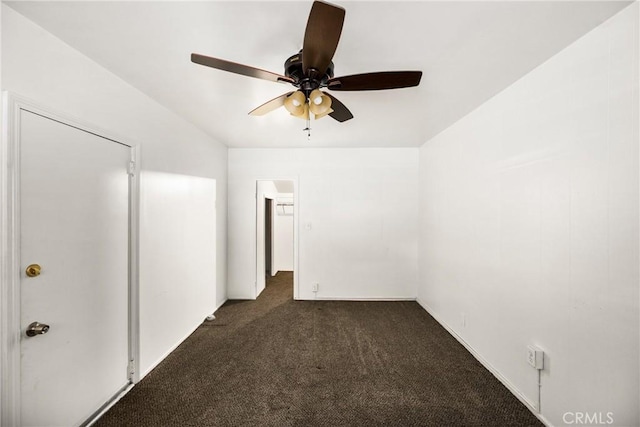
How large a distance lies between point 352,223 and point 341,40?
9.17 ft

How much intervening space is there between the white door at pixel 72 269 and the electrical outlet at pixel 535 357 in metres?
2.94

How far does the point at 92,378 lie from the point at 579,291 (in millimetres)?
3053

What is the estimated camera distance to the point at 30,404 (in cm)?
134

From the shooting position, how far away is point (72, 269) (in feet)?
5.08

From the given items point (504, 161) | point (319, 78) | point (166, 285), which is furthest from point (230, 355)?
point (504, 161)

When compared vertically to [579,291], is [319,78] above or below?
above

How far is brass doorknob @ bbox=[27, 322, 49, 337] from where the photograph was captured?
132 cm

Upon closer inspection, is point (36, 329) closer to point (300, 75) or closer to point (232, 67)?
point (232, 67)

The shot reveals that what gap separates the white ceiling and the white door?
566 mm

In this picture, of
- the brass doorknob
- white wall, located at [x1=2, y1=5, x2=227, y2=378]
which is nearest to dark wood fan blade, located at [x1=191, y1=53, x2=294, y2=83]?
white wall, located at [x1=2, y1=5, x2=227, y2=378]

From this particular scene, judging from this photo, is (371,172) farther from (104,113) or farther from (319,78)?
(104,113)

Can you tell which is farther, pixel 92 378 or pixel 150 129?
pixel 150 129

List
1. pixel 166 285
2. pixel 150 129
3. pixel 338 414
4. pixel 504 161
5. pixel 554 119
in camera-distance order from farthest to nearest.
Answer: pixel 166 285, pixel 150 129, pixel 504 161, pixel 338 414, pixel 554 119

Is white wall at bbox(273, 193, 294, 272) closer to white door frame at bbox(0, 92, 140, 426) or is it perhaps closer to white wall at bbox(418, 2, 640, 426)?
white wall at bbox(418, 2, 640, 426)
